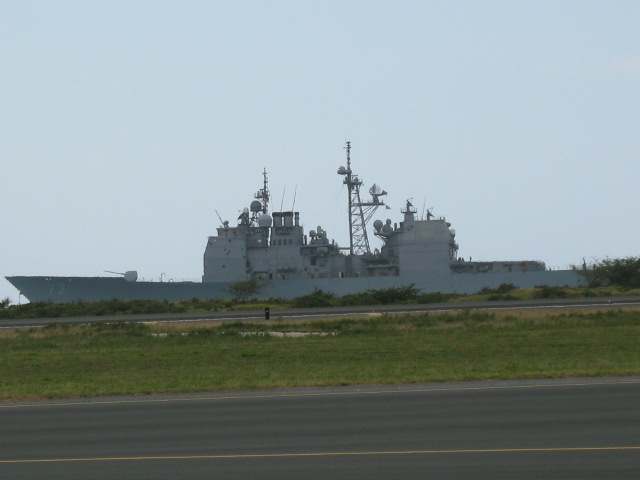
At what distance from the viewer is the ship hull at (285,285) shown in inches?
3071

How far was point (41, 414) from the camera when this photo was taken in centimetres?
1727

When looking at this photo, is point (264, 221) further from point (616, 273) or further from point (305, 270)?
point (616, 273)

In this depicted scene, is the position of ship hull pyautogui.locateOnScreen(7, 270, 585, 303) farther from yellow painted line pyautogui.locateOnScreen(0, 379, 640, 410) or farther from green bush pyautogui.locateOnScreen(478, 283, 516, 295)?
yellow painted line pyautogui.locateOnScreen(0, 379, 640, 410)

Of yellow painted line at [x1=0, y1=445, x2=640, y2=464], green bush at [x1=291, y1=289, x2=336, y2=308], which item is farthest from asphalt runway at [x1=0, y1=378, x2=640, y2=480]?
green bush at [x1=291, y1=289, x2=336, y2=308]

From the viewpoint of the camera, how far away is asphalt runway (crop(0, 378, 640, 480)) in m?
10.7

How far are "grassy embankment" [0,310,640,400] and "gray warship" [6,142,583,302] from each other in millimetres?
35839

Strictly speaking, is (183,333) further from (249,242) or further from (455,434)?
(249,242)

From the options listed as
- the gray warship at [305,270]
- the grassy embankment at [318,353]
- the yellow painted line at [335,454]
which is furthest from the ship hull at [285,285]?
the yellow painted line at [335,454]

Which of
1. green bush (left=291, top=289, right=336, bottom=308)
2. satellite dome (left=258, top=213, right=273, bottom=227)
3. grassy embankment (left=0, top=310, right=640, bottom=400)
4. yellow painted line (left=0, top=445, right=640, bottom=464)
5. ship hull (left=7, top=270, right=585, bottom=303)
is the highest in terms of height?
satellite dome (left=258, top=213, right=273, bottom=227)

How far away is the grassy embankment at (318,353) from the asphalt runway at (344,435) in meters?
2.36

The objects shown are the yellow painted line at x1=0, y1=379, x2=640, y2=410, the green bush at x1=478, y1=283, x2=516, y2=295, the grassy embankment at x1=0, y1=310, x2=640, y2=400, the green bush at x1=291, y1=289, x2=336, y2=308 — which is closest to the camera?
the yellow painted line at x1=0, y1=379, x2=640, y2=410

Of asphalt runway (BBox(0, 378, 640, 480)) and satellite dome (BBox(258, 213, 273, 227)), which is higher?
satellite dome (BBox(258, 213, 273, 227))

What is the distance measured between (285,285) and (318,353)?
5140 centimetres

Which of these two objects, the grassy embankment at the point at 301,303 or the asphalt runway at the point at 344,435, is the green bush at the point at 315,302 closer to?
the grassy embankment at the point at 301,303
